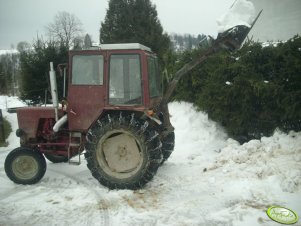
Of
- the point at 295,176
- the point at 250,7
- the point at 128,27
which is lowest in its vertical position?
the point at 295,176

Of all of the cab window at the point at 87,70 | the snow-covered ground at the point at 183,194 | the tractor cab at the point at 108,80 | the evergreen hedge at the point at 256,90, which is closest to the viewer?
the snow-covered ground at the point at 183,194

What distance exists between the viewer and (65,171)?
7363 millimetres

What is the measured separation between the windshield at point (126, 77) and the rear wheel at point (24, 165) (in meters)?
2.15

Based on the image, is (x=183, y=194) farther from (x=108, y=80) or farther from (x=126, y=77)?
(x=108, y=80)

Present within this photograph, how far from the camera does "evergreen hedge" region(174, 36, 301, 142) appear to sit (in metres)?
7.37

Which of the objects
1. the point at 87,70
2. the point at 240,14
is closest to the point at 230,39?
the point at 240,14

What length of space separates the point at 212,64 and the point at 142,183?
5099mm

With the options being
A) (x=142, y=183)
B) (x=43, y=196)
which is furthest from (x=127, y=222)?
(x=43, y=196)

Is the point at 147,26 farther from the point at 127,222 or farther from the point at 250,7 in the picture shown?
the point at 127,222

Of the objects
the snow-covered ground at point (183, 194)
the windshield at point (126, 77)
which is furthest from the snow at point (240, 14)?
the snow-covered ground at point (183, 194)

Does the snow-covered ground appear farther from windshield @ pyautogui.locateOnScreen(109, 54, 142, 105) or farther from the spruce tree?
the spruce tree

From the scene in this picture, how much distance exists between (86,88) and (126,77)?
823 millimetres

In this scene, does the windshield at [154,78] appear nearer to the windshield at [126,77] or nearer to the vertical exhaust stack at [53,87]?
the windshield at [126,77]

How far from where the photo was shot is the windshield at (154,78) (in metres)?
6.39
